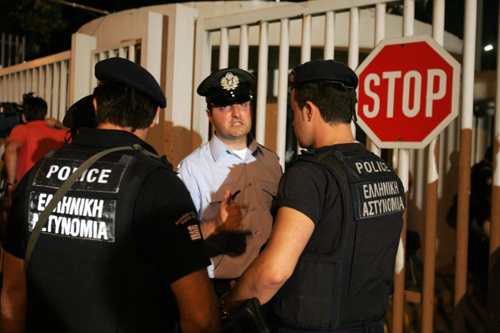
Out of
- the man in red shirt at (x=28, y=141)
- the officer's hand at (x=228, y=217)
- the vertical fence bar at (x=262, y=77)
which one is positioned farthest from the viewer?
the man in red shirt at (x=28, y=141)

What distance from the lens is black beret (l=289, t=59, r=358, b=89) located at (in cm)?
170

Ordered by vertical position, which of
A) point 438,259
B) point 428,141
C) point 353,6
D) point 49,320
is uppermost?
point 353,6

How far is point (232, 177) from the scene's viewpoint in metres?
2.54

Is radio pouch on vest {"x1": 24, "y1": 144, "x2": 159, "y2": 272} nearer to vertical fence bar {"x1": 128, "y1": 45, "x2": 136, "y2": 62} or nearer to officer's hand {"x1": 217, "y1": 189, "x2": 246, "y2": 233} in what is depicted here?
officer's hand {"x1": 217, "y1": 189, "x2": 246, "y2": 233}

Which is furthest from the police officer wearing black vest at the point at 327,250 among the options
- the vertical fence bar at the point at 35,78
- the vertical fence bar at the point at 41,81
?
the vertical fence bar at the point at 35,78

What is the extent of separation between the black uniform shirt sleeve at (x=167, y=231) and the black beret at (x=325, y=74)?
2.53ft

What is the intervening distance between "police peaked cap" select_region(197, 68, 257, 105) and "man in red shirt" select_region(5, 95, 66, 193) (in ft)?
8.71

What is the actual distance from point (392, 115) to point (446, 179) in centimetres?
333

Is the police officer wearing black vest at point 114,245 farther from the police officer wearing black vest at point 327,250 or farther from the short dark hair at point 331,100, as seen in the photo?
the short dark hair at point 331,100

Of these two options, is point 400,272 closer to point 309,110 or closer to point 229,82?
point 309,110

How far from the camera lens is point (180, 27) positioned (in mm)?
3326

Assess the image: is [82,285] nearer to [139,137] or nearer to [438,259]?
[139,137]

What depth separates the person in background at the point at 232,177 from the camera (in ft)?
7.88

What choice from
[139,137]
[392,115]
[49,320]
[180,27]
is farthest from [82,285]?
[180,27]
